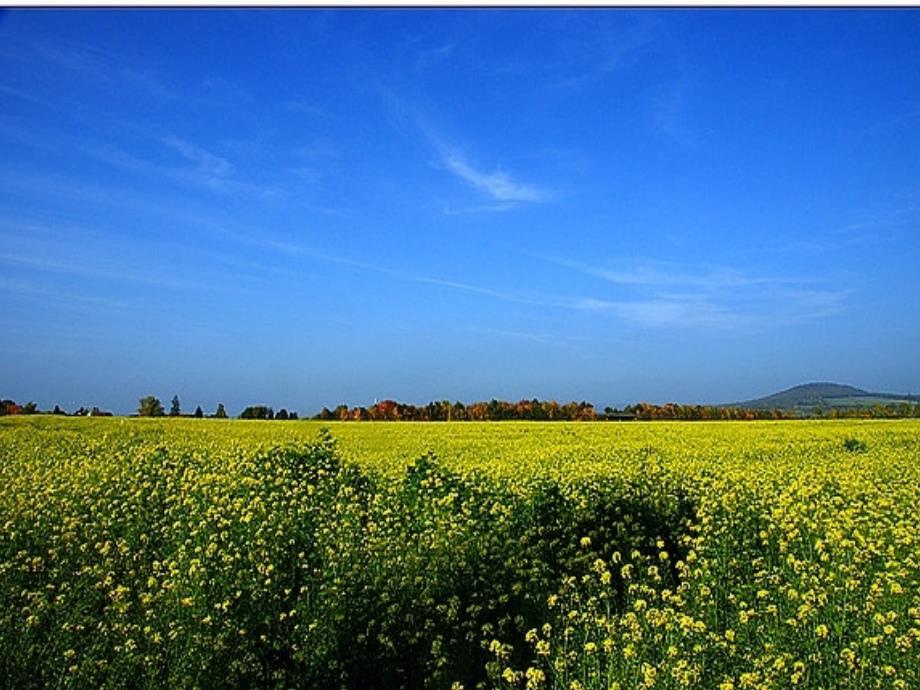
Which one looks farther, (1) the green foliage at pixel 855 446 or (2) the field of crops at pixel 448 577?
(1) the green foliage at pixel 855 446

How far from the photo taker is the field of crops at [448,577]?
17.6 ft

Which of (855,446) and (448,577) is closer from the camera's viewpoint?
(448,577)

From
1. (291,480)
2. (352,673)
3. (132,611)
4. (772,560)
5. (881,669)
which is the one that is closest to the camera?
(881,669)

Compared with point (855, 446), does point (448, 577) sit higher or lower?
lower

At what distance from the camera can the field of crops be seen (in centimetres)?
537

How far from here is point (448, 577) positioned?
6910 millimetres

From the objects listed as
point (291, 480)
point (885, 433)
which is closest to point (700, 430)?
point (885, 433)

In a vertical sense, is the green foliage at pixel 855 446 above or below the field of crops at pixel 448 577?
above

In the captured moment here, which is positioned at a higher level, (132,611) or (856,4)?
(856,4)

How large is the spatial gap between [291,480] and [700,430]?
16774mm

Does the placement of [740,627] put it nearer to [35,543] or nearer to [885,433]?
[35,543]

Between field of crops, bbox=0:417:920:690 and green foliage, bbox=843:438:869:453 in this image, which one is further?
green foliage, bbox=843:438:869:453

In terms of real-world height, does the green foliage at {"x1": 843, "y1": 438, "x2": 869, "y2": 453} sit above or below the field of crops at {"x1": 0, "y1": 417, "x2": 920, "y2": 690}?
above

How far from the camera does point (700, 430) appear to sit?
24.4 meters
